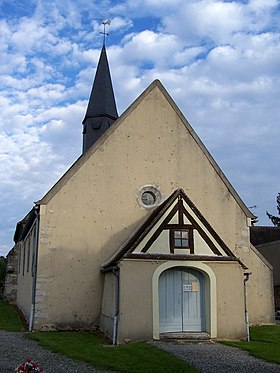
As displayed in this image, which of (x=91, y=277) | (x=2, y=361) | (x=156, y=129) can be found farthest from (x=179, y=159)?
(x=2, y=361)

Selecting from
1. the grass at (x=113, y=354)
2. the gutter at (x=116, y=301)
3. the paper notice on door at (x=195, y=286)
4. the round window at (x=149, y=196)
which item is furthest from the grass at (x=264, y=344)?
the round window at (x=149, y=196)

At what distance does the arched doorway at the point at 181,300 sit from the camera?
14.7 meters

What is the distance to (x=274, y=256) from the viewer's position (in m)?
30.7

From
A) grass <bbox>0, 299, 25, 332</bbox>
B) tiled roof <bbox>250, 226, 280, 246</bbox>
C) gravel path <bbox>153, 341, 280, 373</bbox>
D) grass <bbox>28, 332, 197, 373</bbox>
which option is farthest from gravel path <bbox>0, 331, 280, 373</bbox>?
tiled roof <bbox>250, 226, 280, 246</bbox>

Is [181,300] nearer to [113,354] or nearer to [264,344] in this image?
[264,344]

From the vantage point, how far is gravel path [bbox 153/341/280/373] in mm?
9578

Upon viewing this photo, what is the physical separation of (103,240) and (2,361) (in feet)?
23.5

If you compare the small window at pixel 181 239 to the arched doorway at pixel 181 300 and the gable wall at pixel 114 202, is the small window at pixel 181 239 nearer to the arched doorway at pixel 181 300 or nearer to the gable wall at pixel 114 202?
the arched doorway at pixel 181 300

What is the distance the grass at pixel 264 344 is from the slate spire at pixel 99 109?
47.0 ft

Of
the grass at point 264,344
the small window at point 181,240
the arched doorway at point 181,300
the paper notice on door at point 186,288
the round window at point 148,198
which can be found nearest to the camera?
the grass at point 264,344

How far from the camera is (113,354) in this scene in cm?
1101

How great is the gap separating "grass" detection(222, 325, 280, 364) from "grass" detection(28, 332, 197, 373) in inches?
93.7

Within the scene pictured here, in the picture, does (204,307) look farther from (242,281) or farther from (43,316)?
(43,316)

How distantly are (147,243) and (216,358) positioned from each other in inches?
183
